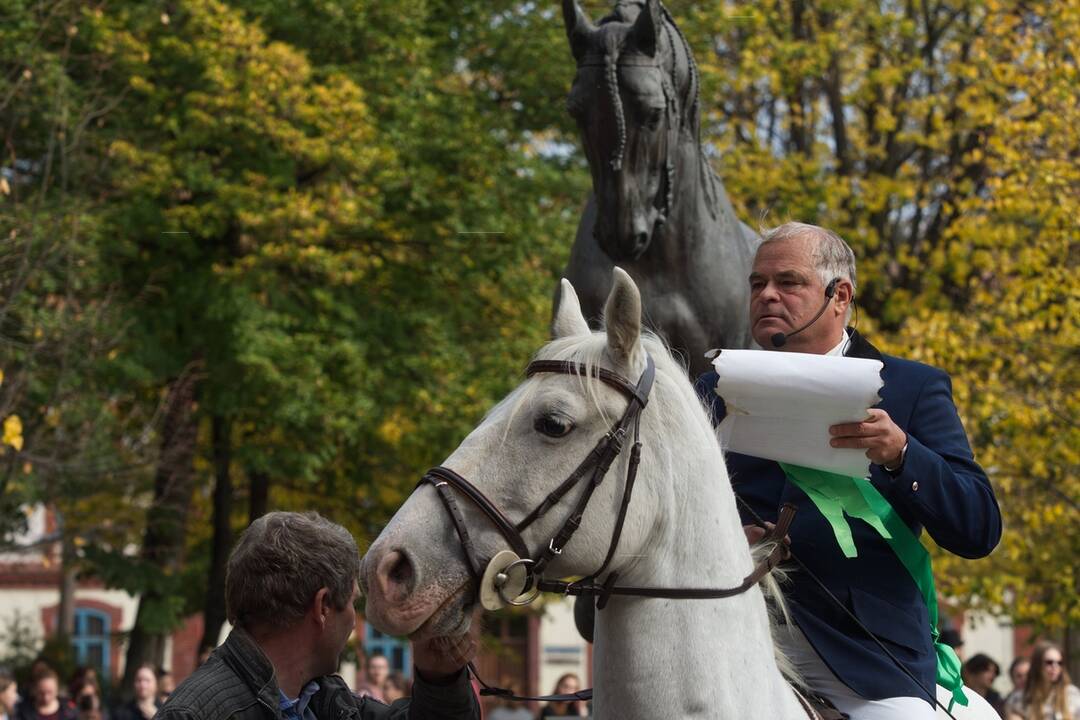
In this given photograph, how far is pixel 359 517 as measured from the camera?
21328mm

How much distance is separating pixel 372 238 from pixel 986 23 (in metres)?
8.59

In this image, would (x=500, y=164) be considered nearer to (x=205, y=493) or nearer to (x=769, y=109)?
(x=769, y=109)

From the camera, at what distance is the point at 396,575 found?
3.33 meters

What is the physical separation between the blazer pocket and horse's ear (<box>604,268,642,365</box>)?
1029 millimetres

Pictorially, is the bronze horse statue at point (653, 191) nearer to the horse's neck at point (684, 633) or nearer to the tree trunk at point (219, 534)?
the horse's neck at point (684, 633)

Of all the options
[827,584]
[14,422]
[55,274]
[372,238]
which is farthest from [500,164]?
[827,584]

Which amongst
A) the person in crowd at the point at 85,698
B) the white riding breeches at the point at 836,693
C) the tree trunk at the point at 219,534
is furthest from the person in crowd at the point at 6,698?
the white riding breeches at the point at 836,693

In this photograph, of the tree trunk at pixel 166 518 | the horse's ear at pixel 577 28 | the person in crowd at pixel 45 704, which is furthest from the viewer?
the tree trunk at pixel 166 518

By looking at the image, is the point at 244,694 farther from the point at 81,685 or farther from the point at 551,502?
the point at 81,685

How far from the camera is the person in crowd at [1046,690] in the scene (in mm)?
11562

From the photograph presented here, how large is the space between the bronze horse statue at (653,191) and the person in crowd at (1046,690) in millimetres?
5916

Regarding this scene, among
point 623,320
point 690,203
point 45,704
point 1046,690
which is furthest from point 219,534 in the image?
point 623,320

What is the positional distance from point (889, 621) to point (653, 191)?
9.29ft

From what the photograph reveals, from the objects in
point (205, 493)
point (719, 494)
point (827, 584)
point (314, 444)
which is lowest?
point (205, 493)
